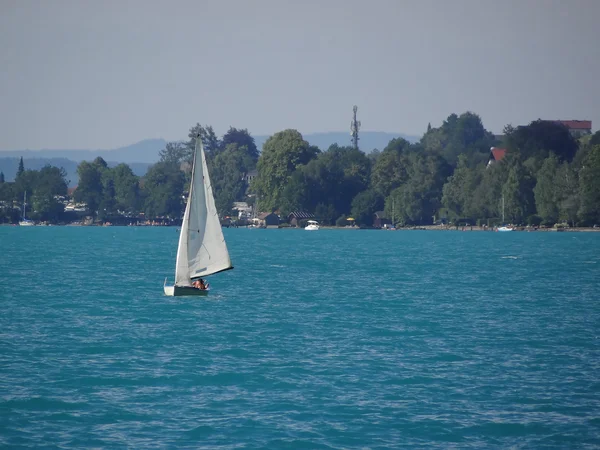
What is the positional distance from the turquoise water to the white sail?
205cm

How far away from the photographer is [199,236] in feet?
165

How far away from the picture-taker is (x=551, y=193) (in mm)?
168250

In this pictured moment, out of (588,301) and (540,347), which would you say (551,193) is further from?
(540,347)

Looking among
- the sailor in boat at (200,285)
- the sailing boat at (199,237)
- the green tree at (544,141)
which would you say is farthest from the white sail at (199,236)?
the green tree at (544,141)

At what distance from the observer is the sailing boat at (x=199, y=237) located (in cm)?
4950

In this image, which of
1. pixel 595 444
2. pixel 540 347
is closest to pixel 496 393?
pixel 595 444

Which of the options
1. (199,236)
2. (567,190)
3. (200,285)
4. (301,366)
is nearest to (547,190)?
(567,190)

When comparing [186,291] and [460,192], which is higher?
[460,192]

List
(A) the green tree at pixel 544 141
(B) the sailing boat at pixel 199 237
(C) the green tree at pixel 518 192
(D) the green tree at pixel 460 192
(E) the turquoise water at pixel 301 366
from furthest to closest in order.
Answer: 1. (A) the green tree at pixel 544 141
2. (D) the green tree at pixel 460 192
3. (C) the green tree at pixel 518 192
4. (B) the sailing boat at pixel 199 237
5. (E) the turquoise water at pixel 301 366

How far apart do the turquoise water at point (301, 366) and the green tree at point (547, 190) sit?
107 meters

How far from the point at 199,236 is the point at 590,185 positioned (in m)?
124

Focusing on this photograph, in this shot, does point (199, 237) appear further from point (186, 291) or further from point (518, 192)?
point (518, 192)

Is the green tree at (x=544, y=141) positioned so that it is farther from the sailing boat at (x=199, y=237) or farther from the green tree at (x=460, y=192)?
the sailing boat at (x=199, y=237)

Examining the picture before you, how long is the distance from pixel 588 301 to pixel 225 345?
81.6ft
